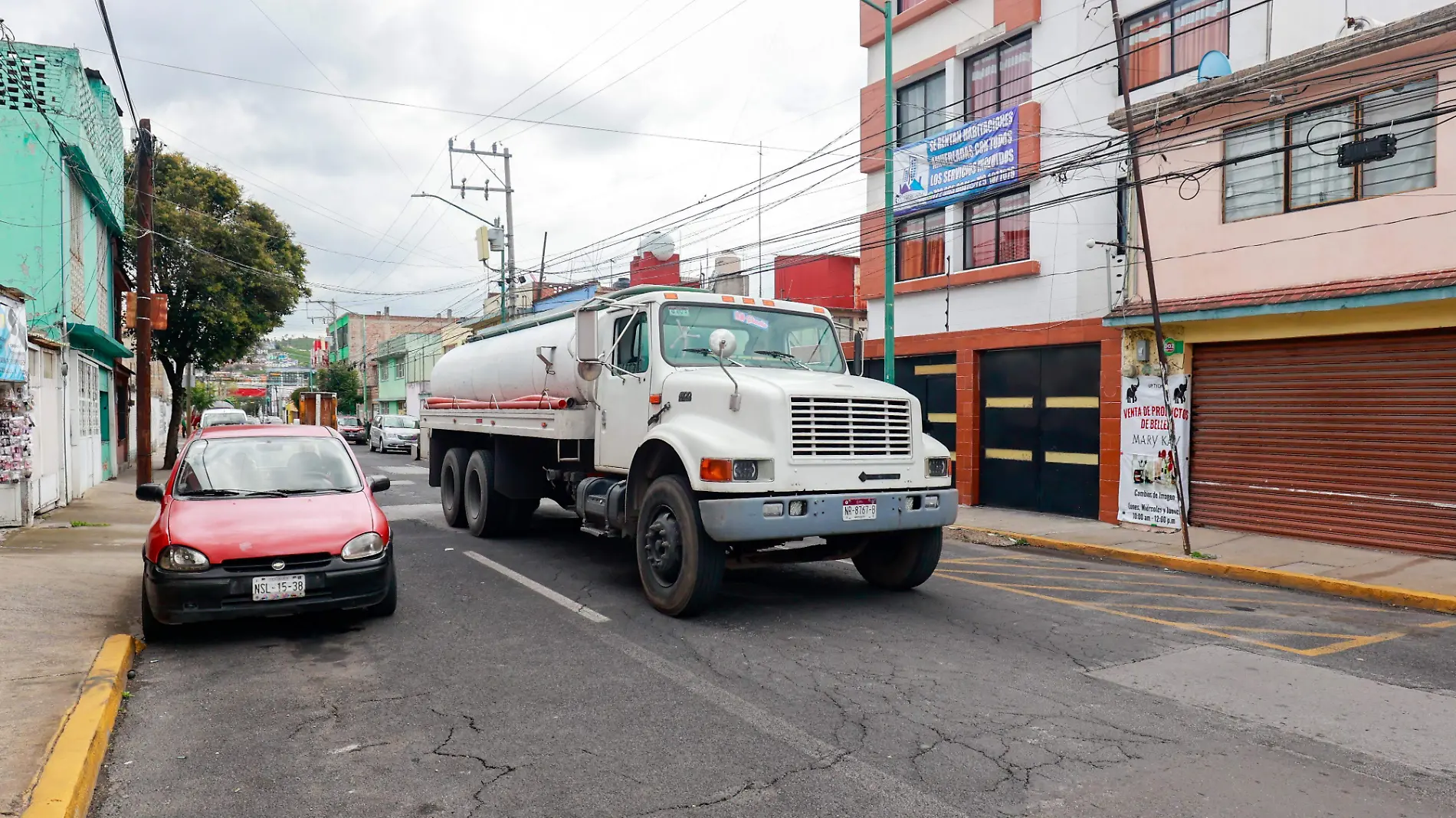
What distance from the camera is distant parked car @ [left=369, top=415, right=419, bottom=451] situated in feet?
117

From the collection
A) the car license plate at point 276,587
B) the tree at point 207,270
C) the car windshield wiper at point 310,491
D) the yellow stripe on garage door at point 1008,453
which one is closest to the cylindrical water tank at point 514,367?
the car windshield wiper at point 310,491

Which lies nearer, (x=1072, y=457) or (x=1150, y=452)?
(x=1150, y=452)

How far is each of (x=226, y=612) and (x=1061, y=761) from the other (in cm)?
529

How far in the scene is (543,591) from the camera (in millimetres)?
8500

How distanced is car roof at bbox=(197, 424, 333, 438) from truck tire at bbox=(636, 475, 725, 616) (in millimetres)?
2876

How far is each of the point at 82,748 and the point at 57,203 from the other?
1530cm

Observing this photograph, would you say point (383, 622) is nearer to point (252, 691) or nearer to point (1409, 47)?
point (252, 691)

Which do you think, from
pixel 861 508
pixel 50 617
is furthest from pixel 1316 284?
pixel 50 617

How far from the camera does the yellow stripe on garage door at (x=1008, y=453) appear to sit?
15836 millimetres

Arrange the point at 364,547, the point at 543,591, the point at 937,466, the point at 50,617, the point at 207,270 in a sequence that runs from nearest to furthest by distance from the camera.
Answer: the point at 364,547, the point at 50,617, the point at 937,466, the point at 543,591, the point at 207,270

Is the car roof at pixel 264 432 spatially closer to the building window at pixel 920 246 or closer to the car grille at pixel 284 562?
the car grille at pixel 284 562

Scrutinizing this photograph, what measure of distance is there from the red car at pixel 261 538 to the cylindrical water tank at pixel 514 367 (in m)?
2.58

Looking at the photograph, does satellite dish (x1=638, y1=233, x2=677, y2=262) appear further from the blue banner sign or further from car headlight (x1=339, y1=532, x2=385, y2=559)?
car headlight (x1=339, y1=532, x2=385, y2=559)

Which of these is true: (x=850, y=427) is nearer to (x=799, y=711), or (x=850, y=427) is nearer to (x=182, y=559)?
(x=799, y=711)
